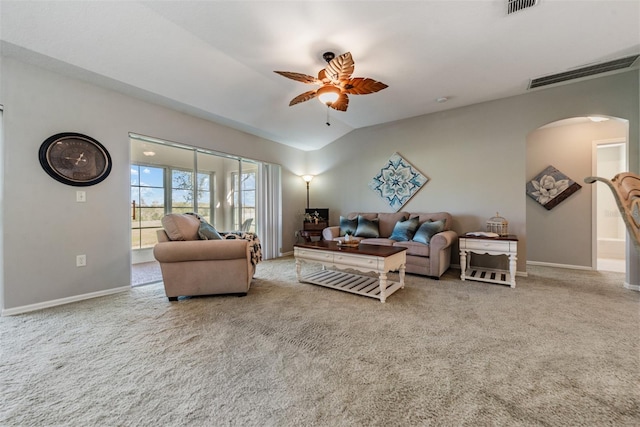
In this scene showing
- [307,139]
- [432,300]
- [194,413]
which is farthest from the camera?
[307,139]

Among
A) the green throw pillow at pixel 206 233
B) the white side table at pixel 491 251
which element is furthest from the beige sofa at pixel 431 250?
the green throw pillow at pixel 206 233

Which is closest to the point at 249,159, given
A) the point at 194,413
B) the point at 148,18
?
the point at 148,18

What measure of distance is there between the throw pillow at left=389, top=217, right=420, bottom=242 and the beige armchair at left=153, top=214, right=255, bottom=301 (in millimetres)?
2349

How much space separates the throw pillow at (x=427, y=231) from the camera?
11.8 ft

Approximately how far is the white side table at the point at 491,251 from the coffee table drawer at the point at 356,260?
1.57 meters

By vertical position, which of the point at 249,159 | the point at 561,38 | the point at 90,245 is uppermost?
the point at 561,38

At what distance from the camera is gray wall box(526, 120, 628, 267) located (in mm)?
4062

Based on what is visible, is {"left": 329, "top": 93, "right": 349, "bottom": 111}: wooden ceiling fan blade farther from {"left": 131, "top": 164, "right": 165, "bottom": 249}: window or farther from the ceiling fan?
{"left": 131, "top": 164, "right": 165, "bottom": 249}: window

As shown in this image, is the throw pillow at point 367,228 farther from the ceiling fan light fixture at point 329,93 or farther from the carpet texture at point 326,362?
the ceiling fan light fixture at point 329,93

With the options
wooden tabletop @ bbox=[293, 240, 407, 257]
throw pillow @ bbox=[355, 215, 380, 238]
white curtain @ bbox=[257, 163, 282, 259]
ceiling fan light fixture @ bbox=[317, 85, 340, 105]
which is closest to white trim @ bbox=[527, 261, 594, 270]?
throw pillow @ bbox=[355, 215, 380, 238]

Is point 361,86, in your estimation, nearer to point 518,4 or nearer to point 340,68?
point 340,68

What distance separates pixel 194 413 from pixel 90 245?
273 cm

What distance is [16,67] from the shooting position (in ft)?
8.03

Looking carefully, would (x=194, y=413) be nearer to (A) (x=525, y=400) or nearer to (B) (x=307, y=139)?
(A) (x=525, y=400)
